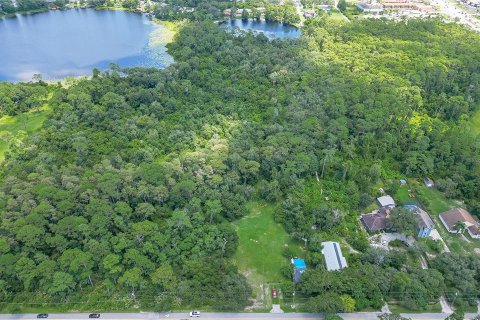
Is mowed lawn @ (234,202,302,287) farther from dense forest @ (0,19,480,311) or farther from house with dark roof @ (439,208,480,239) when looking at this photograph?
house with dark roof @ (439,208,480,239)

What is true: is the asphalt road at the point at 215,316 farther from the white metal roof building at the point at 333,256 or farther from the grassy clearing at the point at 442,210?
the grassy clearing at the point at 442,210

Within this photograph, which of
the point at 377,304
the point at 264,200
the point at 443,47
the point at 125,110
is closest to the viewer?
the point at 377,304

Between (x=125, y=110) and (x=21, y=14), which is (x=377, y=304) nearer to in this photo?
(x=125, y=110)

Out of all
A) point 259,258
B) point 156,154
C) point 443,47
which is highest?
point 443,47

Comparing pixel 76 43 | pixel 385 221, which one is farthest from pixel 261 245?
pixel 76 43

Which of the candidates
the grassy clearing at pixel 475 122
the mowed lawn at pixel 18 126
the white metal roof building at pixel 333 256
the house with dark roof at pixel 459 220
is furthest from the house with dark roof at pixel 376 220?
the mowed lawn at pixel 18 126

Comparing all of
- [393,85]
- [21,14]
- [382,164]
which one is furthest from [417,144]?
[21,14]

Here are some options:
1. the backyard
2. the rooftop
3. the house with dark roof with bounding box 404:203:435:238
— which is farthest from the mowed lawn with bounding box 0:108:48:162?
the backyard
